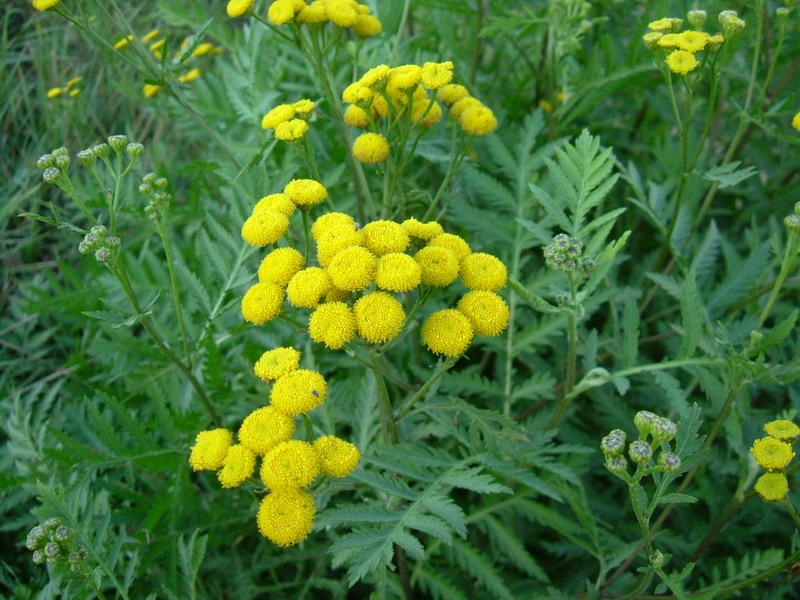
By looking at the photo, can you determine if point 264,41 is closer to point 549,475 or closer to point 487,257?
point 487,257

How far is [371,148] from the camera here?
6.65 ft

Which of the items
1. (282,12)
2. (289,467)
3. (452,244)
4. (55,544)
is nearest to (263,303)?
(289,467)

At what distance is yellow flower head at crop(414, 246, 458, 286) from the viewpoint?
5.54 feet

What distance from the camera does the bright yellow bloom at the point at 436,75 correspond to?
1.93 m

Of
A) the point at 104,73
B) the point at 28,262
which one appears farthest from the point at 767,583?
the point at 104,73

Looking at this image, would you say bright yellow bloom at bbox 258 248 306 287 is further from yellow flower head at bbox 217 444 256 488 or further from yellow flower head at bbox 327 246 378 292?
yellow flower head at bbox 217 444 256 488

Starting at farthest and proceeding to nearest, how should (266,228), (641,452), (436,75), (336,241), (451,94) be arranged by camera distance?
(451,94) → (436,75) → (266,228) → (336,241) → (641,452)

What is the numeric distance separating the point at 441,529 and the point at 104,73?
5506 millimetres

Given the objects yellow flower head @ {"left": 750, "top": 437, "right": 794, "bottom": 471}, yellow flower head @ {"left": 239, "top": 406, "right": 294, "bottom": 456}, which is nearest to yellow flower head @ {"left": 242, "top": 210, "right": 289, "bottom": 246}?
yellow flower head @ {"left": 239, "top": 406, "right": 294, "bottom": 456}

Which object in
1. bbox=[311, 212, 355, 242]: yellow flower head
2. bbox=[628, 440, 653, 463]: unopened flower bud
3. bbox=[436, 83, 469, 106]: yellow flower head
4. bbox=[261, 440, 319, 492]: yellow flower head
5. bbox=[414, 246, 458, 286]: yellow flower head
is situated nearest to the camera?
bbox=[628, 440, 653, 463]: unopened flower bud

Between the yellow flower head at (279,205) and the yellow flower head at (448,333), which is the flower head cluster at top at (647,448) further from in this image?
the yellow flower head at (279,205)

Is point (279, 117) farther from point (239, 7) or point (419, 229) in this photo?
point (419, 229)

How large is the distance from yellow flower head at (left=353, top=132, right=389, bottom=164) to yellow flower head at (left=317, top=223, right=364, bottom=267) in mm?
389

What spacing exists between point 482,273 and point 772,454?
0.86 m
